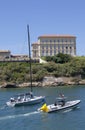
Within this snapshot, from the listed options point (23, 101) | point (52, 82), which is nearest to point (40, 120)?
point (23, 101)

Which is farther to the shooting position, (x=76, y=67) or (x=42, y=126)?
(x=76, y=67)

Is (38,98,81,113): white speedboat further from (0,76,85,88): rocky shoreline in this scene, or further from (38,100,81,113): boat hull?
(0,76,85,88): rocky shoreline

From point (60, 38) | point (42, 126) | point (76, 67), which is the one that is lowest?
point (42, 126)

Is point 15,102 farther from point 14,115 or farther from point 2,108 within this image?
point 14,115

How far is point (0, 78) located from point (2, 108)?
190 ft

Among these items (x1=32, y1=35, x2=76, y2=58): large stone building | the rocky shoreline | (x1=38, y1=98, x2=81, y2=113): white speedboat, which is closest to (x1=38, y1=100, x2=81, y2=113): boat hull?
(x1=38, y1=98, x2=81, y2=113): white speedboat

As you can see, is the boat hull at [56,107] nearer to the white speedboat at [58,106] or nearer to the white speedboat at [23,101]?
the white speedboat at [58,106]

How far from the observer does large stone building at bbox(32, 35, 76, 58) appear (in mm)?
191250

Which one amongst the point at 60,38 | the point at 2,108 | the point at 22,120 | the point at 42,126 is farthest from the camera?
the point at 60,38

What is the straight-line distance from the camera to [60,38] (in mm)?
191375

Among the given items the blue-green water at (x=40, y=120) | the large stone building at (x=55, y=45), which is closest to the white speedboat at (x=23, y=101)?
the blue-green water at (x=40, y=120)

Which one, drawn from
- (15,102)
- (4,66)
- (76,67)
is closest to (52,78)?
(76,67)

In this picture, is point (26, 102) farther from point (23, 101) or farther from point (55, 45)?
point (55, 45)

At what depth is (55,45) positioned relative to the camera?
19312 centimetres
